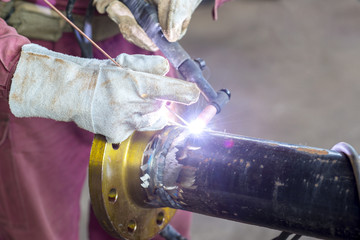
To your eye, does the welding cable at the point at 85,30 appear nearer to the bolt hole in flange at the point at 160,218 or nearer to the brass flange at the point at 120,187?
the brass flange at the point at 120,187

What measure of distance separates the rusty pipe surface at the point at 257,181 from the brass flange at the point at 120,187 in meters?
0.04

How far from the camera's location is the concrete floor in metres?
3.14

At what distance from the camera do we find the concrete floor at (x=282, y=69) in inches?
123

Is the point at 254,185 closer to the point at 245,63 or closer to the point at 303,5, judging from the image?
the point at 245,63

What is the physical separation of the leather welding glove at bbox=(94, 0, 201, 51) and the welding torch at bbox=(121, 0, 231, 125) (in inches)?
0.8

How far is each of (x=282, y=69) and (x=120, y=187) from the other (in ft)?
10.4

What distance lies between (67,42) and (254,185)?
0.94m

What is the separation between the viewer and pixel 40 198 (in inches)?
60.5

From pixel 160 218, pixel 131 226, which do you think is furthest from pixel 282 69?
pixel 131 226

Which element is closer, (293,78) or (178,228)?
(178,228)

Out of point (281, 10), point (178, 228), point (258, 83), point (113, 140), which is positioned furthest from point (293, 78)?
point (113, 140)

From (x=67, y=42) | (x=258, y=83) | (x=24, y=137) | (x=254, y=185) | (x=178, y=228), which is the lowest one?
(x=258, y=83)

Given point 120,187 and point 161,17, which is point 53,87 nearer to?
point 120,187

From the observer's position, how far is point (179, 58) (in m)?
1.17
